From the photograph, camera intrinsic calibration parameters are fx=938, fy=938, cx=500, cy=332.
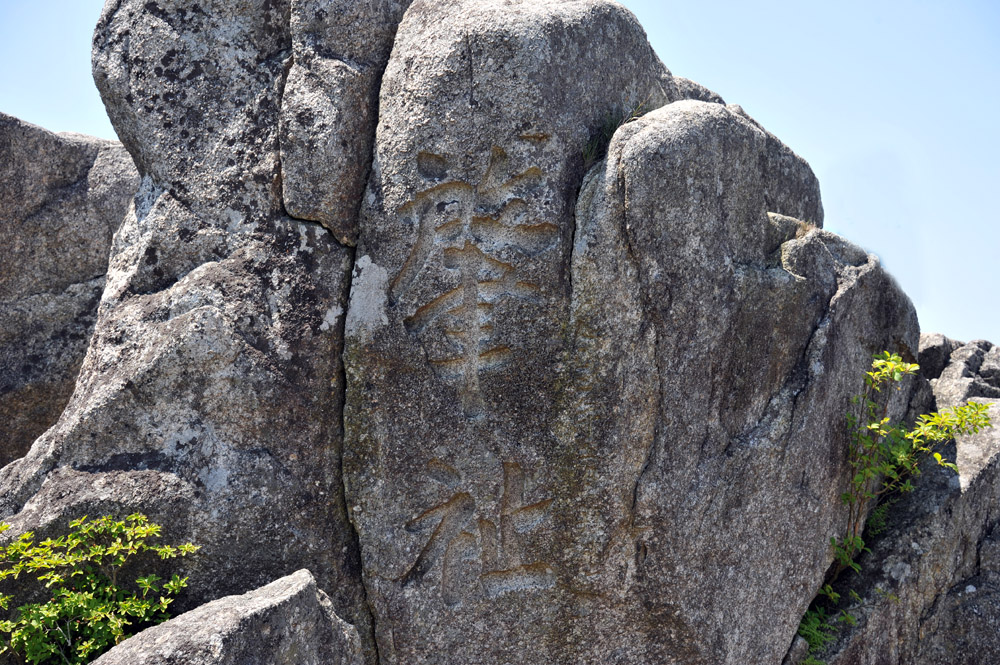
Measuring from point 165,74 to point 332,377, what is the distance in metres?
2.46

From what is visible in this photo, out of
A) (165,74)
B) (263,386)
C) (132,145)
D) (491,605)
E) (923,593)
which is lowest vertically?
(491,605)

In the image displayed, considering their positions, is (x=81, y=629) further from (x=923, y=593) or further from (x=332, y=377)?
(x=923, y=593)

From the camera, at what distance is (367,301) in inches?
241

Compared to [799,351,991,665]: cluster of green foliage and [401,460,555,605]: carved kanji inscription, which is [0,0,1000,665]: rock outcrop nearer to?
[401,460,555,605]: carved kanji inscription

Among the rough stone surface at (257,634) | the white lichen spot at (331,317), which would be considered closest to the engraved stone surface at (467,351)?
the white lichen spot at (331,317)

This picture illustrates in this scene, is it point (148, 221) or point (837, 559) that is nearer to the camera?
point (148, 221)

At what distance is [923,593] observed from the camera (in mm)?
7309

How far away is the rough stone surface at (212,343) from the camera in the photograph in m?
5.79

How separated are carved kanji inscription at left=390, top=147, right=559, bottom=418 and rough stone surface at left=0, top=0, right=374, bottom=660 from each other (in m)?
0.60

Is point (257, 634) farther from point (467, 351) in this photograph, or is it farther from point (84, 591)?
point (467, 351)

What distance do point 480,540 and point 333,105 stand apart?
304cm

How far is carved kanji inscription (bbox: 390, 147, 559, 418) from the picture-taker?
6.12m

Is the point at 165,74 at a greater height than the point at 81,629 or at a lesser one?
greater

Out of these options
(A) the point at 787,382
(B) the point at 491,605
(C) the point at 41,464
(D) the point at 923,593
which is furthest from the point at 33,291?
(D) the point at 923,593
